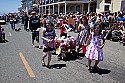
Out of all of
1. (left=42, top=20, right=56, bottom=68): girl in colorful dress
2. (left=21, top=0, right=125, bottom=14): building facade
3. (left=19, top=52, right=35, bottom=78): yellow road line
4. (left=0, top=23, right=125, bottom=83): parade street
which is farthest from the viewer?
(left=21, top=0, right=125, bottom=14): building facade

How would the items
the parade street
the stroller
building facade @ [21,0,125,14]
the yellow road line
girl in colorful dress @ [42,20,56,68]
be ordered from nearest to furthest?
the parade street, the yellow road line, girl in colorful dress @ [42,20,56,68], the stroller, building facade @ [21,0,125,14]

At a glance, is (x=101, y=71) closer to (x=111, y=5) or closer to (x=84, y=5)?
(x=111, y=5)

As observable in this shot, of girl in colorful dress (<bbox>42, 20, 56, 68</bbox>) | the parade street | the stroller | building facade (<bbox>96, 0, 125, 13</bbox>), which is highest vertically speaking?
building facade (<bbox>96, 0, 125, 13</bbox>)

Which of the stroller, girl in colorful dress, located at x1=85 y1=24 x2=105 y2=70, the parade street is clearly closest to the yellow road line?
the parade street

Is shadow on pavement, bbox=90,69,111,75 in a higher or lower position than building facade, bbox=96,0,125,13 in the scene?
lower

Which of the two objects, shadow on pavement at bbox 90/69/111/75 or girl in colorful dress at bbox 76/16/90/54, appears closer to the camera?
shadow on pavement at bbox 90/69/111/75

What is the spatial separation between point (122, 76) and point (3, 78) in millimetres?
3406

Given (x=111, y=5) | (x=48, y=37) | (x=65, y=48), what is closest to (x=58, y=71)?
(x=48, y=37)

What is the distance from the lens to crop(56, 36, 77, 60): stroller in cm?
832

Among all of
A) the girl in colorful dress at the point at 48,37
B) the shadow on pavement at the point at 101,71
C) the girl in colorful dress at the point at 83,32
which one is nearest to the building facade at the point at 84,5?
the girl in colorful dress at the point at 83,32

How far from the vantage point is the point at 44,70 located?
6793 millimetres

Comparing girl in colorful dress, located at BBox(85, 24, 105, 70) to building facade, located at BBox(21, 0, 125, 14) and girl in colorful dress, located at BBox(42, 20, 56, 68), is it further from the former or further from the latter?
building facade, located at BBox(21, 0, 125, 14)

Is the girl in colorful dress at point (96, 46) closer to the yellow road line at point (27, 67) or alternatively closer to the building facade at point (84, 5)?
the yellow road line at point (27, 67)

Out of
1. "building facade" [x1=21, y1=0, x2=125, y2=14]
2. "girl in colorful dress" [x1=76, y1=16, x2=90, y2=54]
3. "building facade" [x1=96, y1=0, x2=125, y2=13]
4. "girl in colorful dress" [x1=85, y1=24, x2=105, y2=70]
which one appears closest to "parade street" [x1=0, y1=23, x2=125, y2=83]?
"girl in colorful dress" [x1=85, y1=24, x2=105, y2=70]
